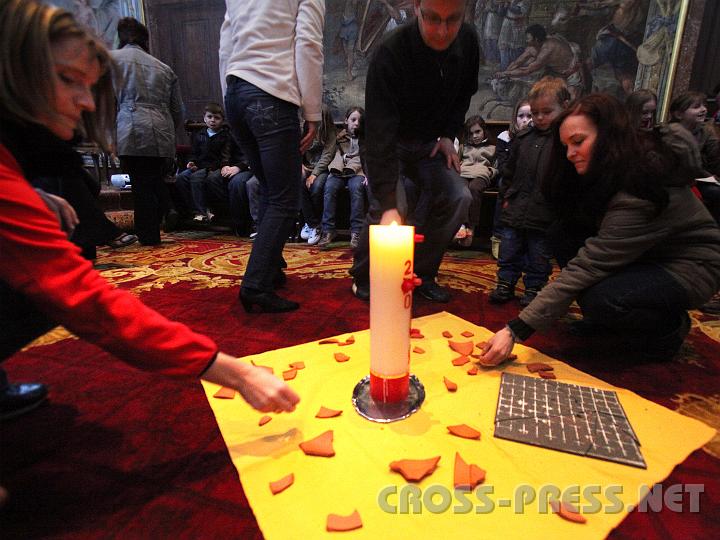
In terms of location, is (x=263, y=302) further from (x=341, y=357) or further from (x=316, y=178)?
(x=316, y=178)

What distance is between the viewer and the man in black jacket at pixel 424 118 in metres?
1.55

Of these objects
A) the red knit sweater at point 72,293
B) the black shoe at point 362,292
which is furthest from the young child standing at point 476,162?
the red knit sweater at point 72,293

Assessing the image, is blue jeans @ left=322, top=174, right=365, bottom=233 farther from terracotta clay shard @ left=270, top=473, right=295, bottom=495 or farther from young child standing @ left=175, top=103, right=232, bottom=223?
terracotta clay shard @ left=270, top=473, right=295, bottom=495

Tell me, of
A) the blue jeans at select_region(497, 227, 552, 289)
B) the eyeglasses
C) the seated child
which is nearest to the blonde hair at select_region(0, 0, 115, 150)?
the eyeglasses

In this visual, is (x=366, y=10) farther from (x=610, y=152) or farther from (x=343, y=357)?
(x=343, y=357)

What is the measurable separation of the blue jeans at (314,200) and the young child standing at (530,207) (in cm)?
203

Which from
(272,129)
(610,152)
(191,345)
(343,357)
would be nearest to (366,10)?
(272,129)

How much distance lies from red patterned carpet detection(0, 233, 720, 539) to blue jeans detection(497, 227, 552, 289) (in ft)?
0.64

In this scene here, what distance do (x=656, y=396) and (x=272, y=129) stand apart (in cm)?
155

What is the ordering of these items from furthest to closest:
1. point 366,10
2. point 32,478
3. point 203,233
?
point 366,10
point 203,233
point 32,478

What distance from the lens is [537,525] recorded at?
0.69 metres

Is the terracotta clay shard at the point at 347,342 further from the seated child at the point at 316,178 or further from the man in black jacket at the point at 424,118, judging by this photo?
the seated child at the point at 316,178

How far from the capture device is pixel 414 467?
31.4 inches

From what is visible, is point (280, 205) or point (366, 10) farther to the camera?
point (366, 10)
